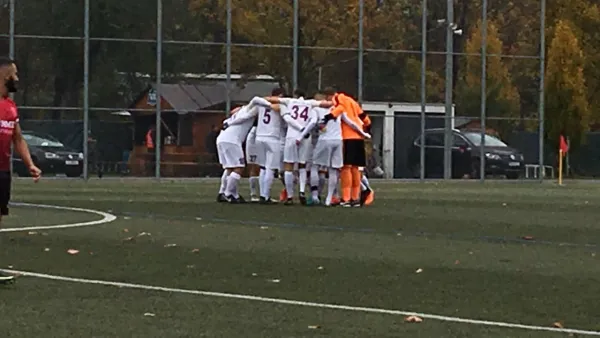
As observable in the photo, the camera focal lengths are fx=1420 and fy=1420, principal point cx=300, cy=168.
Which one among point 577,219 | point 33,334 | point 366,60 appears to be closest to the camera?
point 33,334

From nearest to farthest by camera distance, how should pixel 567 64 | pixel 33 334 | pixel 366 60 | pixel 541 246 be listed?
pixel 33 334
pixel 541 246
pixel 366 60
pixel 567 64

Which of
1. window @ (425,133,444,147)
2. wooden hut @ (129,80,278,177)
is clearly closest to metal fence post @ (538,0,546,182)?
window @ (425,133,444,147)

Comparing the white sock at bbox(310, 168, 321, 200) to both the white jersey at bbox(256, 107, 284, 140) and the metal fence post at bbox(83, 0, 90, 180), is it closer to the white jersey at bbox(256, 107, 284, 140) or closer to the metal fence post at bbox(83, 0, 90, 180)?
the white jersey at bbox(256, 107, 284, 140)

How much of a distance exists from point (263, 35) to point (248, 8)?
882mm

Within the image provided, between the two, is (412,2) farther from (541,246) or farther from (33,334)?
(33,334)

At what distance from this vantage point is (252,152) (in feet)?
74.3

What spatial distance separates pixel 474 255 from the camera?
13578 millimetres

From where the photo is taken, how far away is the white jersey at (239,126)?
21984mm

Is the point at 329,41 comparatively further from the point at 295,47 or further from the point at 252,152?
the point at 252,152

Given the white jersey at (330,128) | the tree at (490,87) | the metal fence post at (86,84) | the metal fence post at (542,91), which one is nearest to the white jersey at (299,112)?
the white jersey at (330,128)

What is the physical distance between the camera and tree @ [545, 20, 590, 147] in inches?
1837

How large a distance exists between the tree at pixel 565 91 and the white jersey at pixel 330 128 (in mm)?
25774

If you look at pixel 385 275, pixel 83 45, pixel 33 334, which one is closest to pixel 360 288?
pixel 385 275

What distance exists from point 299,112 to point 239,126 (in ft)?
3.73
